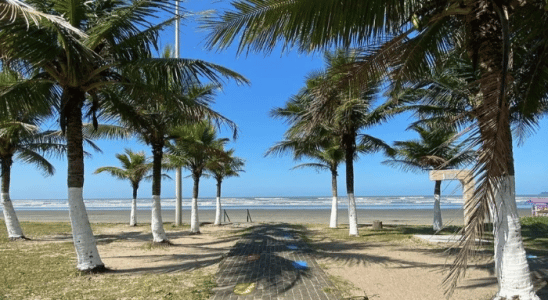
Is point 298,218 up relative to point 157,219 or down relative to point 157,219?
down

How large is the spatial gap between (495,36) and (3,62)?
26.4 feet

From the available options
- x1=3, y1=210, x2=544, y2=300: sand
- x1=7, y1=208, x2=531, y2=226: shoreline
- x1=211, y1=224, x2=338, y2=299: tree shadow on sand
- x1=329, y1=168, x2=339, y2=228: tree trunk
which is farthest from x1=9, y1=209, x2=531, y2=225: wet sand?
x1=211, y1=224, x2=338, y2=299: tree shadow on sand

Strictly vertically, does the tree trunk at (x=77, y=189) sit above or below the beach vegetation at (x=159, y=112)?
below

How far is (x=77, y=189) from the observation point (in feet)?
27.3

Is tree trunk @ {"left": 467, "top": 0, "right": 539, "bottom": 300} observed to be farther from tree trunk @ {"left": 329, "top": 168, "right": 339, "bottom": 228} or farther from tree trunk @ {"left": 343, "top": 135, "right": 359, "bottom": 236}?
tree trunk @ {"left": 329, "top": 168, "right": 339, "bottom": 228}

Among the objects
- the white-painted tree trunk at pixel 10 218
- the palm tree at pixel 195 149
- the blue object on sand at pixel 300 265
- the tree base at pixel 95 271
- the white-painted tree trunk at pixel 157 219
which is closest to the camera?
the tree base at pixel 95 271

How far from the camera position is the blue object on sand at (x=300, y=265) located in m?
8.89

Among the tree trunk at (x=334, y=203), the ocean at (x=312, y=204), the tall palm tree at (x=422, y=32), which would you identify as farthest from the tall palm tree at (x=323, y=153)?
the ocean at (x=312, y=204)

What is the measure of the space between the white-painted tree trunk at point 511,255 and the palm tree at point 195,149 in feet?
33.1

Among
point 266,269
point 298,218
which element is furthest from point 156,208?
point 298,218

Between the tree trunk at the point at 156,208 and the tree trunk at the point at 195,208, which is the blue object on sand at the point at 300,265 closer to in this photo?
the tree trunk at the point at 156,208

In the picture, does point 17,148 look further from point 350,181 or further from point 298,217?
point 298,217

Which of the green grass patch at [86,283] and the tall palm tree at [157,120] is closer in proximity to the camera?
the green grass patch at [86,283]

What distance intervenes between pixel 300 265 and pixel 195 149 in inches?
310
